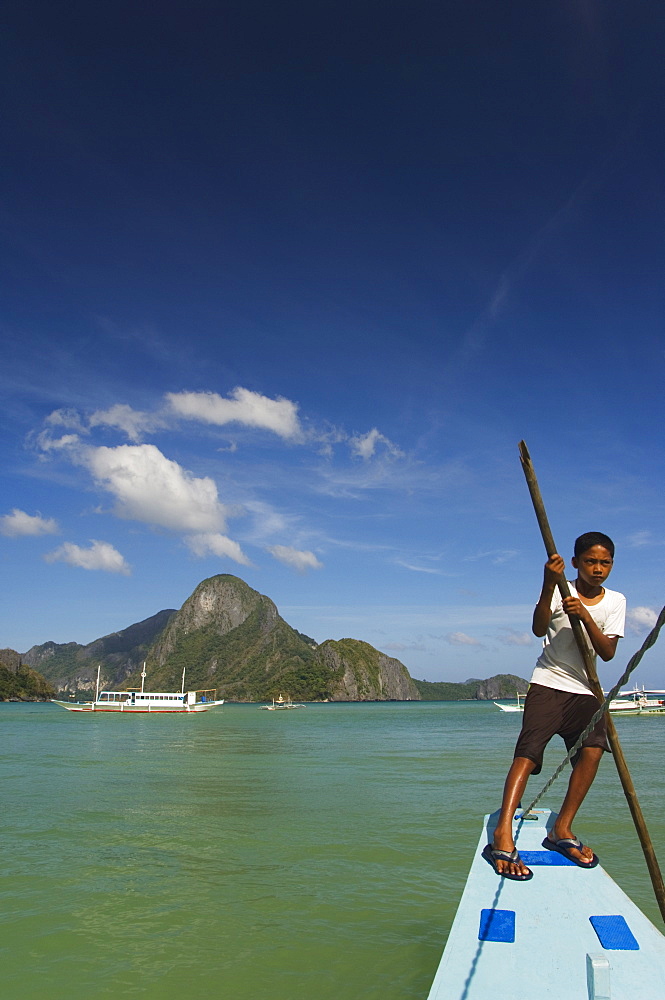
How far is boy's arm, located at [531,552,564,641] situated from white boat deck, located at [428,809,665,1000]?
134 cm

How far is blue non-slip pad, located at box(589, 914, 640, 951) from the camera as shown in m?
2.68

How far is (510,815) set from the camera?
11.9ft

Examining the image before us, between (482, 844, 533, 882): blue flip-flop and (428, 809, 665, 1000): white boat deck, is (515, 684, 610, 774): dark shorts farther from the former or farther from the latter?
(428, 809, 665, 1000): white boat deck

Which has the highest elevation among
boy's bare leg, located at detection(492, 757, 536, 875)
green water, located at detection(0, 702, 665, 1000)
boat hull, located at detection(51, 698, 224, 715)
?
boy's bare leg, located at detection(492, 757, 536, 875)

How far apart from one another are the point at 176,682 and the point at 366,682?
174ft

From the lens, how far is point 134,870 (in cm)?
738

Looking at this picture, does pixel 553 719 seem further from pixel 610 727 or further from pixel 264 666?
pixel 264 666

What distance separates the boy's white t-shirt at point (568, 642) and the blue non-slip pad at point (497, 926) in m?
1.36

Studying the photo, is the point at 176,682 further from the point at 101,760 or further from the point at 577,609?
the point at 577,609

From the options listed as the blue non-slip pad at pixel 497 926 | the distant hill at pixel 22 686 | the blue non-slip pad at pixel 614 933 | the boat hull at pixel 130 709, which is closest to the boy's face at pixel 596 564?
the blue non-slip pad at pixel 614 933

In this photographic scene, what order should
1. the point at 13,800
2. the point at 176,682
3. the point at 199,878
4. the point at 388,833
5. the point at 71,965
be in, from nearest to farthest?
1. the point at 71,965
2. the point at 199,878
3. the point at 388,833
4. the point at 13,800
5. the point at 176,682

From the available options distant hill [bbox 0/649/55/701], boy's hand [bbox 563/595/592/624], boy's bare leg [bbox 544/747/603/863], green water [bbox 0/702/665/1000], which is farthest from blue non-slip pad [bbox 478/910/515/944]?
distant hill [bbox 0/649/55/701]

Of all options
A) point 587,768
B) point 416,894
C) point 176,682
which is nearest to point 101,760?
point 416,894

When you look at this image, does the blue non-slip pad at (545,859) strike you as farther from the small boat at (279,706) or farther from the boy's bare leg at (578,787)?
the small boat at (279,706)
